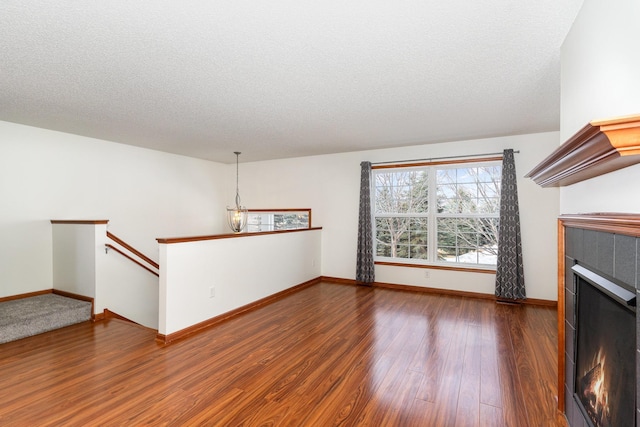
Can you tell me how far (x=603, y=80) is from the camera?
55.4 inches

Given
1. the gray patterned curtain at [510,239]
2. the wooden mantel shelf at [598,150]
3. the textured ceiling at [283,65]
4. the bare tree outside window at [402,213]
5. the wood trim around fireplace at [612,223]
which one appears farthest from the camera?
the bare tree outside window at [402,213]

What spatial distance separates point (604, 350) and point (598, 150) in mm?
998

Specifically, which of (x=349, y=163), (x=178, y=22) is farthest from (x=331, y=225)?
(x=178, y=22)

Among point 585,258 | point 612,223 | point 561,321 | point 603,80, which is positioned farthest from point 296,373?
point 603,80

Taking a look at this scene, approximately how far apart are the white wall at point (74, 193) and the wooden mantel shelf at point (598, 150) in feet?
18.1

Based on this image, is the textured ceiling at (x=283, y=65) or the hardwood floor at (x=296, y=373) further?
the hardwood floor at (x=296, y=373)

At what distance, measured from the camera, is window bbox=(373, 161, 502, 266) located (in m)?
4.60

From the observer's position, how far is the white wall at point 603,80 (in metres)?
1.16

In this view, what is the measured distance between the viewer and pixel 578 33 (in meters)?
1.74

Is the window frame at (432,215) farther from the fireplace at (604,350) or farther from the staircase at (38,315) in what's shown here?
the staircase at (38,315)

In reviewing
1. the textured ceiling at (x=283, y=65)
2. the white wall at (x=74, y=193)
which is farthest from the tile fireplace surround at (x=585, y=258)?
the white wall at (x=74, y=193)

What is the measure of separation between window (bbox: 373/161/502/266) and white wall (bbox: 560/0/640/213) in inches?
109

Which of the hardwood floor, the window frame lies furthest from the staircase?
the window frame

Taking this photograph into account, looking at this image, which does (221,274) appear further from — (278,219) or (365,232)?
(278,219)
